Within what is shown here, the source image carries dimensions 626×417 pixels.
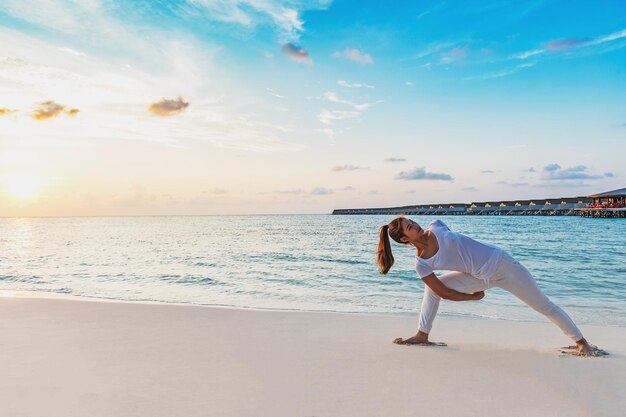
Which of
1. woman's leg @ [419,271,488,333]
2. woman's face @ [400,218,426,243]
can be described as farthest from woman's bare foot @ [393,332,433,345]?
woman's face @ [400,218,426,243]

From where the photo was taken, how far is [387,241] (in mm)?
4305

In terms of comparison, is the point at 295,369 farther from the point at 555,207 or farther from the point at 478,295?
the point at 555,207

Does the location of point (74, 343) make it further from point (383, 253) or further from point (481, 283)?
point (481, 283)

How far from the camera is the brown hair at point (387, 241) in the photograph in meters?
4.21

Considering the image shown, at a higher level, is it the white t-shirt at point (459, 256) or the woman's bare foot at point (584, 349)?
the white t-shirt at point (459, 256)

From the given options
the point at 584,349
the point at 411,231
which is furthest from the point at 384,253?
the point at 584,349

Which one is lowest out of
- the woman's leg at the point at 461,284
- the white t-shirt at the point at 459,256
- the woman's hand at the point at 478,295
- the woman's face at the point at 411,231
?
the woman's hand at the point at 478,295

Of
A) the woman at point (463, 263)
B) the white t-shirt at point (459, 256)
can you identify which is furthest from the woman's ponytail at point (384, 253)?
the white t-shirt at point (459, 256)

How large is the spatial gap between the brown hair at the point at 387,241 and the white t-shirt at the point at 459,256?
0.30 m

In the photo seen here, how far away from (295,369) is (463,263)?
1.94m

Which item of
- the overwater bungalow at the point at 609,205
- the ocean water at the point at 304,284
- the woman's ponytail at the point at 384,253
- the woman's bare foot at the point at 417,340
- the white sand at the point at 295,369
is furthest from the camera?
the overwater bungalow at the point at 609,205

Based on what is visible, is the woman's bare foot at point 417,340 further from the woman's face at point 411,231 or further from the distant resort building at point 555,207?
the distant resort building at point 555,207

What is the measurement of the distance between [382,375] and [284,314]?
2934 mm

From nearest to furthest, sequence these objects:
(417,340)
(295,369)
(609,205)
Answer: (295,369) → (417,340) → (609,205)
